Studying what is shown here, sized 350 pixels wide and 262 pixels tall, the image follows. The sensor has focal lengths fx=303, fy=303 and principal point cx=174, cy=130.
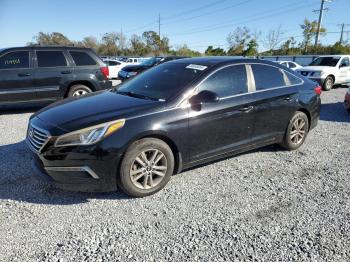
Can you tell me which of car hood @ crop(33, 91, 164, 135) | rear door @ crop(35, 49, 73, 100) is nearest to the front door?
car hood @ crop(33, 91, 164, 135)

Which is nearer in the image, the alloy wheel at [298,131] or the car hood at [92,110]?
the car hood at [92,110]

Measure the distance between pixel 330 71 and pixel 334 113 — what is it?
629cm

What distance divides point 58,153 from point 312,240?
105 inches

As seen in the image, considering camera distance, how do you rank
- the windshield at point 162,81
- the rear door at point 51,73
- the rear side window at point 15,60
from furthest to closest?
the rear door at point 51,73 < the rear side window at point 15,60 < the windshield at point 162,81

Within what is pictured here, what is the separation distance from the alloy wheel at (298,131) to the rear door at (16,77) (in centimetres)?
618

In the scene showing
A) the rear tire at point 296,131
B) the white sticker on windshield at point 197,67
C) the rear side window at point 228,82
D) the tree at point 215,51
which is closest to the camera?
the rear side window at point 228,82

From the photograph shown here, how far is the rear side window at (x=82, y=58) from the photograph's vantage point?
819 centimetres

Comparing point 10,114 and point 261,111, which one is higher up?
point 261,111

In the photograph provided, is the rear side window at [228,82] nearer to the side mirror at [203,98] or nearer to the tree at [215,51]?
the side mirror at [203,98]

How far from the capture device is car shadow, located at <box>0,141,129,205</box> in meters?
3.50

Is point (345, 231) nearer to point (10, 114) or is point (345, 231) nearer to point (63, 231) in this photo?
point (63, 231)

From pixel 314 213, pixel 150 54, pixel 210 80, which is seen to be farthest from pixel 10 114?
pixel 150 54

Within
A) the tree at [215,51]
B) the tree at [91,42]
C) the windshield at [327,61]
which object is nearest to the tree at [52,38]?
the tree at [91,42]

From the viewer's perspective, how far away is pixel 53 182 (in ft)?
10.8
